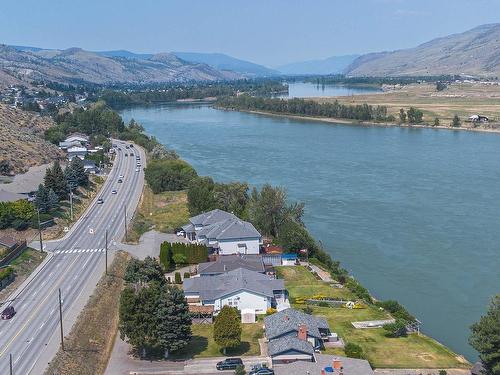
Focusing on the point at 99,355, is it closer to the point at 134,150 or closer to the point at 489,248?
the point at 489,248

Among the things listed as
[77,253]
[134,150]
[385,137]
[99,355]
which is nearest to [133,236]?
[77,253]

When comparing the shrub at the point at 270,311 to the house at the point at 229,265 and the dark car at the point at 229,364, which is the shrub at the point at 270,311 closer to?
the house at the point at 229,265

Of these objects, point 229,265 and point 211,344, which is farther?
point 229,265

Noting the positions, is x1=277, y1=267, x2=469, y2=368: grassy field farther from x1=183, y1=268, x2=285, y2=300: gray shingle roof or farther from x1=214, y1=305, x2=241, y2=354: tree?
x1=214, y1=305, x2=241, y2=354: tree

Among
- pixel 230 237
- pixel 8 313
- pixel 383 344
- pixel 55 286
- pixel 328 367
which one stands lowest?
pixel 383 344

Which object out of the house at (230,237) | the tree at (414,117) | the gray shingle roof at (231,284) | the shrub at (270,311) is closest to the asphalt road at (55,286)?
the gray shingle roof at (231,284)

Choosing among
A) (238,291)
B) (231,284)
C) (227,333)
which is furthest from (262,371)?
(231,284)

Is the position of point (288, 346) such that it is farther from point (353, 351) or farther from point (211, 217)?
point (211, 217)
